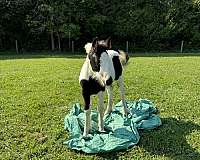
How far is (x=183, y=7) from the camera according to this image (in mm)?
30031

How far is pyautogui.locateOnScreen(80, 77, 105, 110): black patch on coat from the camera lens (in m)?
5.73

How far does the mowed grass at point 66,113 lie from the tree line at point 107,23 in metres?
17.2

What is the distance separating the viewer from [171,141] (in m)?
6.04

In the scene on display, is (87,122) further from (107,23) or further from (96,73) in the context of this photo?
(107,23)

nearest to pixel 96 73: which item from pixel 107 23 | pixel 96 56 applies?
pixel 96 56

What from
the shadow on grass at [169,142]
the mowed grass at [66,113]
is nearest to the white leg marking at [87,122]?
the mowed grass at [66,113]

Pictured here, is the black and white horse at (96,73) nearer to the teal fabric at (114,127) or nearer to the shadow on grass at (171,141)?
the teal fabric at (114,127)

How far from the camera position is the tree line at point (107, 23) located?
28500mm

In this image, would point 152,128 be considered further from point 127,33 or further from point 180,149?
point 127,33

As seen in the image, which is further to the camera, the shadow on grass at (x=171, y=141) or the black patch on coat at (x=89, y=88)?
the black patch on coat at (x=89, y=88)

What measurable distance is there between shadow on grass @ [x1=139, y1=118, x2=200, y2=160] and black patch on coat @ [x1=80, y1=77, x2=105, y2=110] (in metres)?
1.18

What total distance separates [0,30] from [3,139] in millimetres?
23829

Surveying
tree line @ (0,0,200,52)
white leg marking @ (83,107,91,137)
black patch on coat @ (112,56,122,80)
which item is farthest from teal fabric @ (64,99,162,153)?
tree line @ (0,0,200,52)

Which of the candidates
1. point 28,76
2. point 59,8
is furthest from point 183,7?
point 28,76
